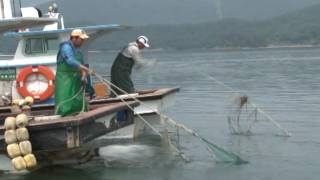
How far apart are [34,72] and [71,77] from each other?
3651 millimetres

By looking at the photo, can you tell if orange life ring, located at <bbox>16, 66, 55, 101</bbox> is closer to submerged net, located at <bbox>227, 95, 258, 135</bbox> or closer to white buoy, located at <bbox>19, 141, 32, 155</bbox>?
white buoy, located at <bbox>19, 141, 32, 155</bbox>

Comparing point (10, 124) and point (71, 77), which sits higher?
point (71, 77)

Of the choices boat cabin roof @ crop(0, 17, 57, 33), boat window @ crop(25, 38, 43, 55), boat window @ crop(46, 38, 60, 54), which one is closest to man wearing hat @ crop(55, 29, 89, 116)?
boat cabin roof @ crop(0, 17, 57, 33)

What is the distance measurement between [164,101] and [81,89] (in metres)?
4.50

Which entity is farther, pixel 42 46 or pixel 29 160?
pixel 42 46

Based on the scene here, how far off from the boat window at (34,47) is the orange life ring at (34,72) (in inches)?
27.1

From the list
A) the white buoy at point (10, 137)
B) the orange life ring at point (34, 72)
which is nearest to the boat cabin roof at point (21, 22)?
the orange life ring at point (34, 72)

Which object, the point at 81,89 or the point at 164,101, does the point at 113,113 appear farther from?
the point at 164,101

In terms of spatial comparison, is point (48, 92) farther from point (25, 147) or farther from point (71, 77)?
point (25, 147)

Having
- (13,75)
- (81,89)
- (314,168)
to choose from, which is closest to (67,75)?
(81,89)

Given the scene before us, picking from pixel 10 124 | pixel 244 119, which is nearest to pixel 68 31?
pixel 10 124

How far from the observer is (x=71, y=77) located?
39.8 ft

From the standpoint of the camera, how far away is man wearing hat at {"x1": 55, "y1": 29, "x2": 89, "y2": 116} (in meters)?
11.9

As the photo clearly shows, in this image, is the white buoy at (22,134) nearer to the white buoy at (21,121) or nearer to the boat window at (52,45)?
the white buoy at (21,121)
